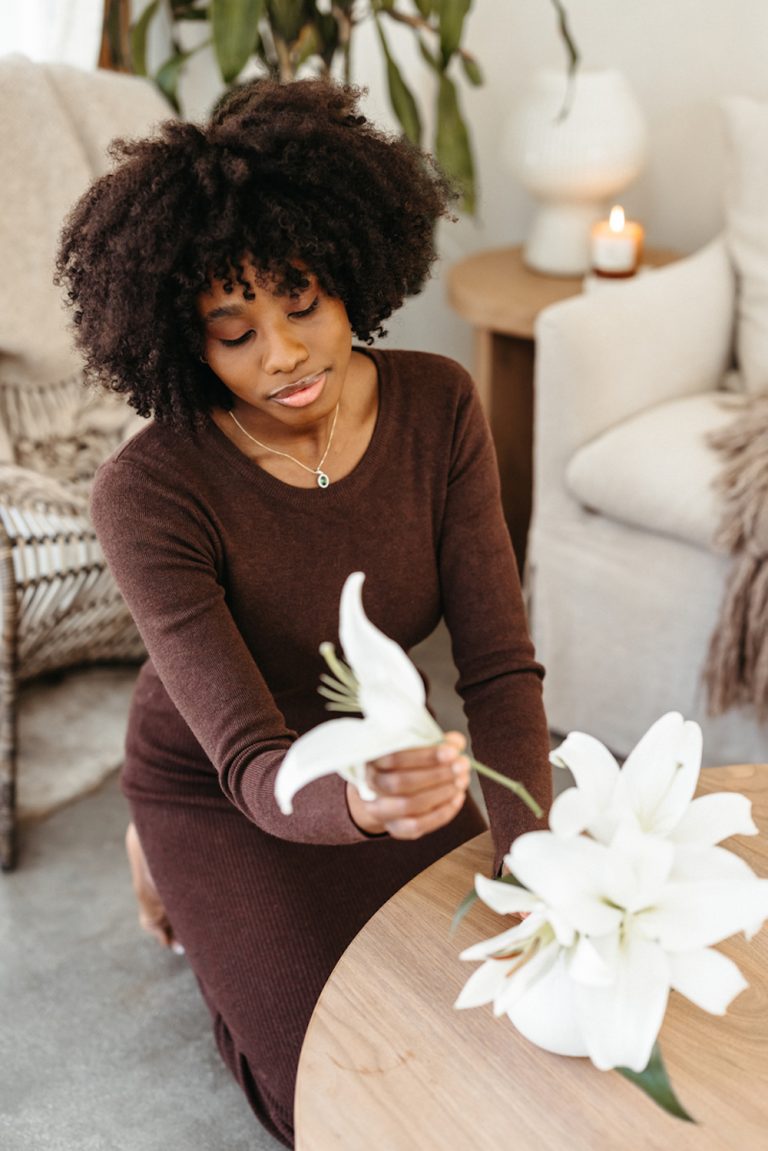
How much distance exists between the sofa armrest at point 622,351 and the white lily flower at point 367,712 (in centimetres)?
119

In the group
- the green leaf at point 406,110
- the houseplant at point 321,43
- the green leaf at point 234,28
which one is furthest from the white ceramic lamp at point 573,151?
the green leaf at point 234,28

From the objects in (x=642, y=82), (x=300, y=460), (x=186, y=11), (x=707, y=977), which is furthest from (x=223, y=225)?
(x=642, y=82)

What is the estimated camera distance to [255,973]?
3.51 ft

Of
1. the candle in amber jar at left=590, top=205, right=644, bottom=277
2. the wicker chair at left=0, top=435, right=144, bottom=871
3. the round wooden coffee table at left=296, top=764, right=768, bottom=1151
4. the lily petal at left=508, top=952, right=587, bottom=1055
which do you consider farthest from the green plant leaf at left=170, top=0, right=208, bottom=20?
the lily petal at left=508, top=952, right=587, bottom=1055

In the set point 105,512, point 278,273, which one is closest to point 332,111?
point 278,273

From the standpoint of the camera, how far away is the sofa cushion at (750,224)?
1931 mm

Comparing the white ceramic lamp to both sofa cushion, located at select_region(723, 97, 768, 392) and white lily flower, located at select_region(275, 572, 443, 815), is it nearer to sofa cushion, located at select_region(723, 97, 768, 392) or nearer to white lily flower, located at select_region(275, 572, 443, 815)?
sofa cushion, located at select_region(723, 97, 768, 392)

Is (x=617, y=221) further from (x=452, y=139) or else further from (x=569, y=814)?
(x=569, y=814)

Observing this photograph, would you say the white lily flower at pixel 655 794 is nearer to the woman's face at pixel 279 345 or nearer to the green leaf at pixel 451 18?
the woman's face at pixel 279 345

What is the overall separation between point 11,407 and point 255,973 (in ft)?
3.74

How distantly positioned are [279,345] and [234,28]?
110 centimetres

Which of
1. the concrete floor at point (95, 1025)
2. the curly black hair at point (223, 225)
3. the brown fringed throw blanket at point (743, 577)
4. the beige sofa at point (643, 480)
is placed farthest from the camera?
the beige sofa at point (643, 480)

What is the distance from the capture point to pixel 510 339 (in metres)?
2.14

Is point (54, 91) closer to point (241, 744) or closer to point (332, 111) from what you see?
point (332, 111)
